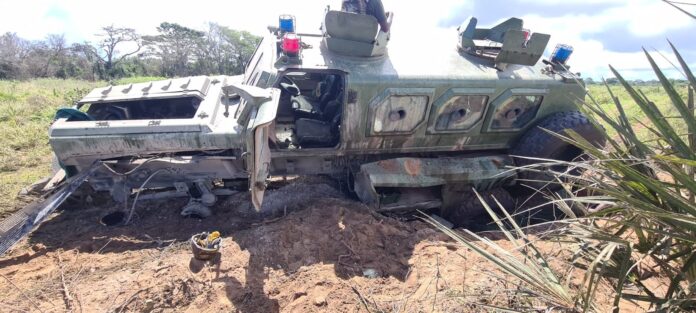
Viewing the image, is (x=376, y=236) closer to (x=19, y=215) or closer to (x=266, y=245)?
(x=266, y=245)

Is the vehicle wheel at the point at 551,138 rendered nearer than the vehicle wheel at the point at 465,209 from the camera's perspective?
Yes

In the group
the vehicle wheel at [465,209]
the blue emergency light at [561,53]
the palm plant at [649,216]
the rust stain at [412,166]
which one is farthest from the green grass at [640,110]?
the rust stain at [412,166]

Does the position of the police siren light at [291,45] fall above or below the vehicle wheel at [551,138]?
above

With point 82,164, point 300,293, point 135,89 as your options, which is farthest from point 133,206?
point 300,293

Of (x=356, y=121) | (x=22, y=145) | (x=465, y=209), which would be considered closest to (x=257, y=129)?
(x=356, y=121)

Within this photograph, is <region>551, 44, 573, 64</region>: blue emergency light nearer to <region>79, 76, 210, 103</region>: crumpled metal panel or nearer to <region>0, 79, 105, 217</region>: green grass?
<region>79, 76, 210, 103</region>: crumpled metal panel

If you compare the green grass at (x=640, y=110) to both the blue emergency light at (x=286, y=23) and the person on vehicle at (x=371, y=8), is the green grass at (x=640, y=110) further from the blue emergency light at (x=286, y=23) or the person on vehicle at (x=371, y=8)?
the blue emergency light at (x=286, y=23)

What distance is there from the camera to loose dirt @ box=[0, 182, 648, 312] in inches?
101

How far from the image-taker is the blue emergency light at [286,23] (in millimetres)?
3824

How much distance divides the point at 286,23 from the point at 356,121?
1262 millimetres

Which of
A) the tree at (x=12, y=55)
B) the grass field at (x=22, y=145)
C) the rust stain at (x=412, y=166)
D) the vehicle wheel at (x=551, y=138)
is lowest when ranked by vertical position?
the tree at (x=12, y=55)

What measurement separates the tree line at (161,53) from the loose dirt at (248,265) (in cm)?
2097

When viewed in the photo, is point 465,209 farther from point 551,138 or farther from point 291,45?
point 291,45

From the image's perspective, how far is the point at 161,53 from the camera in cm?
2455
